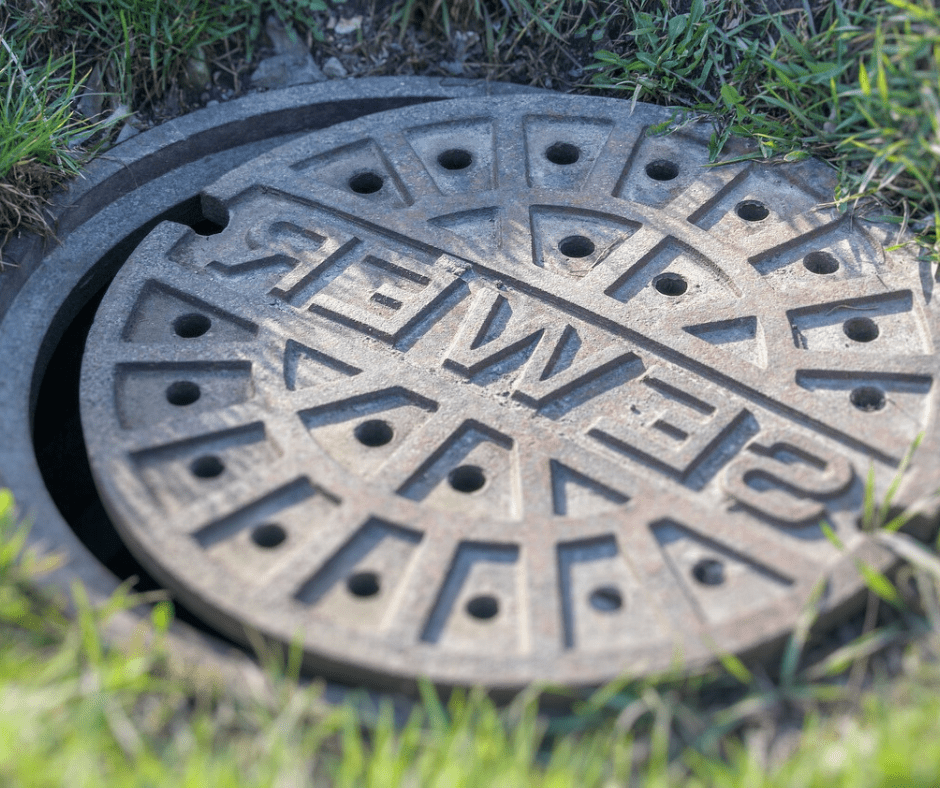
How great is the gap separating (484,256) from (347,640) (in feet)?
3.62

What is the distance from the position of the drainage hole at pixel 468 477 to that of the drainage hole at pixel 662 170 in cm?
109

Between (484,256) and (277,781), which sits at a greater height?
(484,256)

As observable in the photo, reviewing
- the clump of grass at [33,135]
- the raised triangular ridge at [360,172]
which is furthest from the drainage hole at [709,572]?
the clump of grass at [33,135]

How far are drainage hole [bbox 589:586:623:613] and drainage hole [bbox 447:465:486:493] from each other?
0.35 metres

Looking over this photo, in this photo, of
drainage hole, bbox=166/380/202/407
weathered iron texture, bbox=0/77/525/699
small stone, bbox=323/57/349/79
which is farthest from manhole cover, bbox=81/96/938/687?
small stone, bbox=323/57/349/79

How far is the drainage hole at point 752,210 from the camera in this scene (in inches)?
109

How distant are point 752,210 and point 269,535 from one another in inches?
60.1

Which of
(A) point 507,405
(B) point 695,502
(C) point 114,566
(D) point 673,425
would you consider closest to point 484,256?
(A) point 507,405

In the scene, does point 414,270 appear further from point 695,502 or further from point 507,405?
point 695,502

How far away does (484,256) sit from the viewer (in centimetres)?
265

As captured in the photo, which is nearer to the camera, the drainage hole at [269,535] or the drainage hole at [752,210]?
the drainage hole at [269,535]

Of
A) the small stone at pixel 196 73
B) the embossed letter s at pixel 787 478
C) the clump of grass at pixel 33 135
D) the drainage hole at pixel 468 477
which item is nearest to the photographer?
the embossed letter s at pixel 787 478

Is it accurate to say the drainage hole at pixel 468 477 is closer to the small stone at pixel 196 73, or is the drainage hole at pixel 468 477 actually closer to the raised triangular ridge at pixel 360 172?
the raised triangular ridge at pixel 360 172

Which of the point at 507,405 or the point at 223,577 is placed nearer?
the point at 223,577
